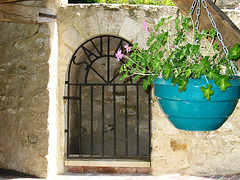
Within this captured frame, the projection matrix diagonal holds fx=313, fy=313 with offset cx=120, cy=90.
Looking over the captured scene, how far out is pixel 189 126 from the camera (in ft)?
5.88

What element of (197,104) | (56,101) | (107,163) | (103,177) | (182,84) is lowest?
(103,177)

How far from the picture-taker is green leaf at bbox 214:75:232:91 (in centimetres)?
162

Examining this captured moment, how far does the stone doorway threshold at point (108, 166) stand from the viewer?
4180 mm

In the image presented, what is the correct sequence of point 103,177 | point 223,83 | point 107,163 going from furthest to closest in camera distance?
point 107,163 → point 103,177 → point 223,83

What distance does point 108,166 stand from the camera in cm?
423

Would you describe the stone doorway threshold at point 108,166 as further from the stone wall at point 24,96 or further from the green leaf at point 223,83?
the green leaf at point 223,83

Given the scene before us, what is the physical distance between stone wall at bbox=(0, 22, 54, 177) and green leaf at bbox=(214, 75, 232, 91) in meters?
2.70

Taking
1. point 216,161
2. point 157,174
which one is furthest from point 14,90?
point 216,161

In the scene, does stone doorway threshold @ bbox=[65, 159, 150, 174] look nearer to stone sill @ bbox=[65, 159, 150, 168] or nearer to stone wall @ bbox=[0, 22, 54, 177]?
stone sill @ bbox=[65, 159, 150, 168]

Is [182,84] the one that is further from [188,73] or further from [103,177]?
[103,177]

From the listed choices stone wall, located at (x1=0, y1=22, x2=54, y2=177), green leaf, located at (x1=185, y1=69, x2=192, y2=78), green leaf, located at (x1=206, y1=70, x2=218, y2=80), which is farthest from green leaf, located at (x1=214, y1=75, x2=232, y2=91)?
stone wall, located at (x1=0, y1=22, x2=54, y2=177)

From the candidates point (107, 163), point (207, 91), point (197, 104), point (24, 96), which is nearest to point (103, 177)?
point (107, 163)

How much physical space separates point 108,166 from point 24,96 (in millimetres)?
1448

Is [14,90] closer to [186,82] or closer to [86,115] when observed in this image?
[86,115]
